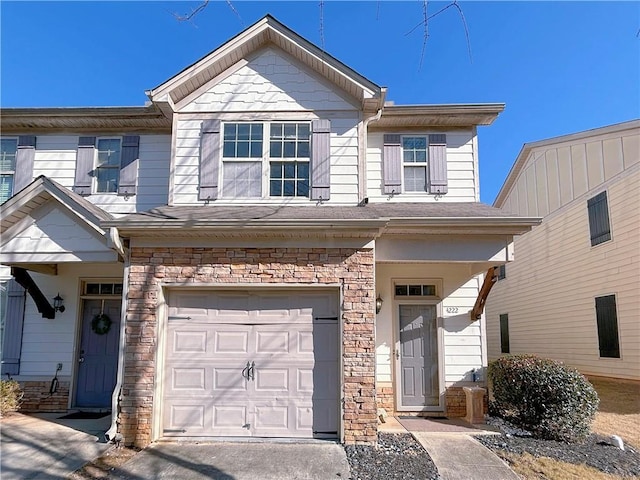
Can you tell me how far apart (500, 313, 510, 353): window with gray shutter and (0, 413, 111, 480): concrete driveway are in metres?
14.9

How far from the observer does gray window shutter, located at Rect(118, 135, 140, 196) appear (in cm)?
875

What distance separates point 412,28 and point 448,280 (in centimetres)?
609

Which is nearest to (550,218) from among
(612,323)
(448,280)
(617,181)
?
(617,181)

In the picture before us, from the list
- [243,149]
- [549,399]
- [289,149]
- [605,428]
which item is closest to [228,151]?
[243,149]

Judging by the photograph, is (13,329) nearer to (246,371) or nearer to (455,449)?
(246,371)

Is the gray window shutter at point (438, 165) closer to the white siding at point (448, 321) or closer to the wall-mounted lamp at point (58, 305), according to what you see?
the white siding at point (448, 321)

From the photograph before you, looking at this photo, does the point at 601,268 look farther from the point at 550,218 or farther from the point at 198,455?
the point at 198,455

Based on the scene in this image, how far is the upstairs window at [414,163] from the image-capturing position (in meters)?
8.91

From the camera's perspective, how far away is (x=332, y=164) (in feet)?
25.8

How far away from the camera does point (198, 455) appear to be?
587 cm

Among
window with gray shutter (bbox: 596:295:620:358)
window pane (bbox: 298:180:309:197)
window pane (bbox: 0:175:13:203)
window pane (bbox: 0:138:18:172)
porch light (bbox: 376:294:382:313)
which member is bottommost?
window with gray shutter (bbox: 596:295:620:358)

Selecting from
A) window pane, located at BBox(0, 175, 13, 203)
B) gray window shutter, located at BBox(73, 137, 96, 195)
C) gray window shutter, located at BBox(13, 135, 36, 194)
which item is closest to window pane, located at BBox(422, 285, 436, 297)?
gray window shutter, located at BBox(73, 137, 96, 195)

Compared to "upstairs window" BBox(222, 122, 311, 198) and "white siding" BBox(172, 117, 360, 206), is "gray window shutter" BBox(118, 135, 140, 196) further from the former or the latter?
"upstairs window" BBox(222, 122, 311, 198)

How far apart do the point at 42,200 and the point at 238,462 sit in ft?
16.7
